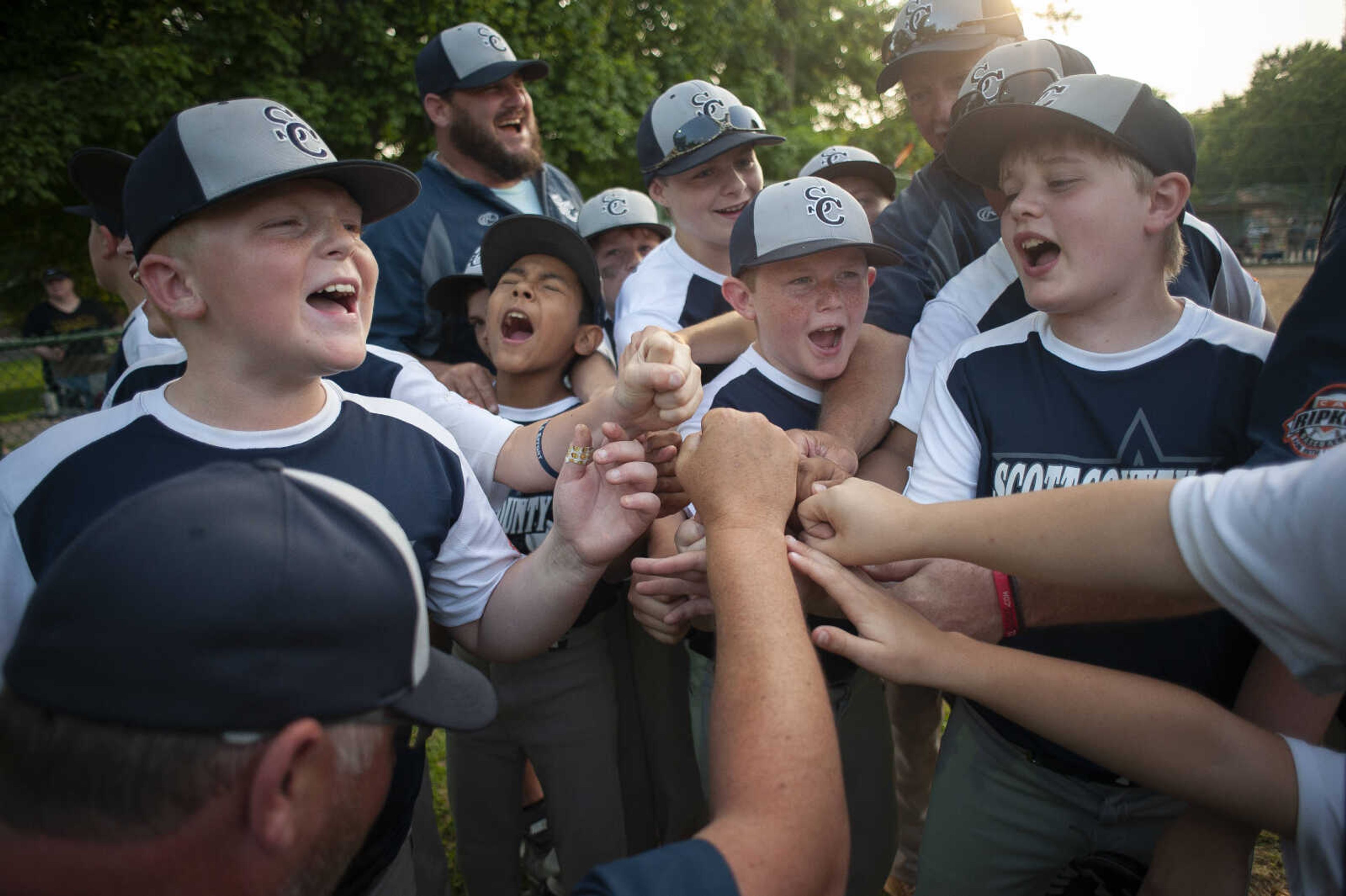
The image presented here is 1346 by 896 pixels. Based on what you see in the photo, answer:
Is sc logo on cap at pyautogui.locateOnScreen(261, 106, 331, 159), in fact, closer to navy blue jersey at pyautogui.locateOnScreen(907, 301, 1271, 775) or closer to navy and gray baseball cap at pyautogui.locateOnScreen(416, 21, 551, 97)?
navy blue jersey at pyautogui.locateOnScreen(907, 301, 1271, 775)

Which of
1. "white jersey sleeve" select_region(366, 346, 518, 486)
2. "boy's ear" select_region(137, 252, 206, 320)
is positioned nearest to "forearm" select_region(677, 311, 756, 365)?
"white jersey sleeve" select_region(366, 346, 518, 486)

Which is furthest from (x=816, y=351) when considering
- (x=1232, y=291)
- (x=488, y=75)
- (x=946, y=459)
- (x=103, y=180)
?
(x=103, y=180)

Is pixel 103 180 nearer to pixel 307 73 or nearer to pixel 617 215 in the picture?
pixel 617 215

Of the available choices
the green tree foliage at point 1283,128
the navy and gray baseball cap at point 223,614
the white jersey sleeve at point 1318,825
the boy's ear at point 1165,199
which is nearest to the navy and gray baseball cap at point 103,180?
the navy and gray baseball cap at point 223,614

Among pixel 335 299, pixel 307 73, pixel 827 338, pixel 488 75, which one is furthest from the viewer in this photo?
pixel 307 73

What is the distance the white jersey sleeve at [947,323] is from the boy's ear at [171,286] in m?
1.99

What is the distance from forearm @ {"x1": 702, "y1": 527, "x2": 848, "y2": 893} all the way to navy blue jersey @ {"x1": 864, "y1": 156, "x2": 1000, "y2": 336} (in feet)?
5.68

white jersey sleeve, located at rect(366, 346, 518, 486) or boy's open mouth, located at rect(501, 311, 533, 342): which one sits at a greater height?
boy's open mouth, located at rect(501, 311, 533, 342)

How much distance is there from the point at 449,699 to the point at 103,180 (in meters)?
3.31

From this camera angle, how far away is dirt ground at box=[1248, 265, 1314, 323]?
1248 cm

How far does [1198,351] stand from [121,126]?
45.8ft

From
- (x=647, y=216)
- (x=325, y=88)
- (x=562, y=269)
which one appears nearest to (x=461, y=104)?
(x=647, y=216)

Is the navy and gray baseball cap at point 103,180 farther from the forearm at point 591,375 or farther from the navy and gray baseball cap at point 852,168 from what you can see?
the navy and gray baseball cap at point 852,168

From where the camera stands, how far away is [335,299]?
6.67ft
